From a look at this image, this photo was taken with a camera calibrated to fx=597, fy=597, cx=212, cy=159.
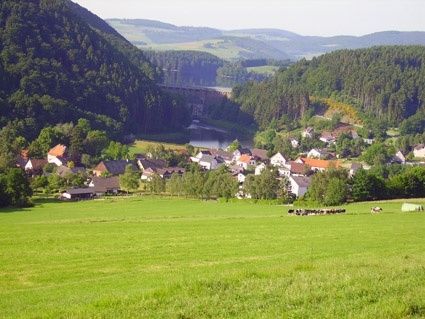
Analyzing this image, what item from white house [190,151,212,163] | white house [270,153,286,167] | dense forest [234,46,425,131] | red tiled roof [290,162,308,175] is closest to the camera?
red tiled roof [290,162,308,175]

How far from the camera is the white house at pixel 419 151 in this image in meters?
112

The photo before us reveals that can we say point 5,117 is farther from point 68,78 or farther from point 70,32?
point 70,32

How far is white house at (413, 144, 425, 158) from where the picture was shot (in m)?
112

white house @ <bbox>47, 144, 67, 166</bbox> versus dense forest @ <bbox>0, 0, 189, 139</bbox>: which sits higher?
dense forest @ <bbox>0, 0, 189, 139</bbox>

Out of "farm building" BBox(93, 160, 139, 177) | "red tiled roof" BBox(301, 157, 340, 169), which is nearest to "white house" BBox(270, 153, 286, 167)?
"red tiled roof" BBox(301, 157, 340, 169)

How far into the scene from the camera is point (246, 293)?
42.3 ft

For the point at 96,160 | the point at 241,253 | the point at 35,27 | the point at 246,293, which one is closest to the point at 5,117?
the point at 96,160

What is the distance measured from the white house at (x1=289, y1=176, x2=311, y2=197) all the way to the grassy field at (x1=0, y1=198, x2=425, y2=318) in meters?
25.1

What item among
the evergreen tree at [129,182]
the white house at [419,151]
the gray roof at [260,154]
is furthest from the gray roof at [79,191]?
the white house at [419,151]

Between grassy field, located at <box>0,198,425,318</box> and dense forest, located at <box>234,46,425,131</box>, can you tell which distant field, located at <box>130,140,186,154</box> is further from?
grassy field, located at <box>0,198,425,318</box>

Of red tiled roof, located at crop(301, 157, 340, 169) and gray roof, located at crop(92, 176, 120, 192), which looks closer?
gray roof, located at crop(92, 176, 120, 192)

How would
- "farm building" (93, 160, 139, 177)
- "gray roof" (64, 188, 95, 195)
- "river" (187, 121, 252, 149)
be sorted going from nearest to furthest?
"gray roof" (64, 188, 95, 195) < "farm building" (93, 160, 139, 177) < "river" (187, 121, 252, 149)

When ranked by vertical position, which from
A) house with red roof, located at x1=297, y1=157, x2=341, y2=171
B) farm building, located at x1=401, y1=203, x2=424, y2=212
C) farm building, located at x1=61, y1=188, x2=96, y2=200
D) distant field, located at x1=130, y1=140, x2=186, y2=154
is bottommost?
farm building, located at x1=61, y1=188, x2=96, y2=200

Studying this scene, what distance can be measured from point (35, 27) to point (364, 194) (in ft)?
335
